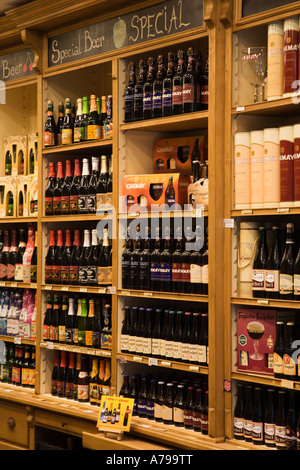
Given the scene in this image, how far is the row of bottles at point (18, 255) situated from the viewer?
4652 millimetres

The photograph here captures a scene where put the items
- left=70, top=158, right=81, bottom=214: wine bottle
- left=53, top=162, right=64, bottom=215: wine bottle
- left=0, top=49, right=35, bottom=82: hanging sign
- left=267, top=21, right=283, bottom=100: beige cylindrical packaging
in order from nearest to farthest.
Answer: left=267, top=21, right=283, bottom=100: beige cylindrical packaging, left=70, top=158, right=81, bottom=214: wine bottle, left=53, top=162, right=64, bottom=215: wine bottle, left=0, top=49, right=35, bottom=82: hanging sign

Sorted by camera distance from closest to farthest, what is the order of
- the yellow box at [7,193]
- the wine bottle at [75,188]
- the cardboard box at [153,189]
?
the cardboard box at [153,189] → the wine bottle at [75,188] → the yellow box at [7,193]

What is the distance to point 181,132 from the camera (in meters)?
4.16

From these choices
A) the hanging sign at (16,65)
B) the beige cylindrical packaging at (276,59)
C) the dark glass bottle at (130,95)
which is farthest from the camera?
the hanging sign at (16,65)

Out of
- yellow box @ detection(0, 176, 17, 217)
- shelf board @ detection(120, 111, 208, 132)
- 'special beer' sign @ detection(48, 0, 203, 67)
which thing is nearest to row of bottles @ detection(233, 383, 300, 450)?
shelf board @ detection(120, 111, 208, 132)

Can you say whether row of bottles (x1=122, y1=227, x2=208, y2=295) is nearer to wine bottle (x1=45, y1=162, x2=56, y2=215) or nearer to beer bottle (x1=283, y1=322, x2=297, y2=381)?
beer bottle (x1=283, y1=322, x2=297, y2=381)

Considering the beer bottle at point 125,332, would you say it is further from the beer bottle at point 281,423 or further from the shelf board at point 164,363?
the beer bottle at point 281,423

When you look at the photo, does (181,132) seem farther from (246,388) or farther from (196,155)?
(246,388)

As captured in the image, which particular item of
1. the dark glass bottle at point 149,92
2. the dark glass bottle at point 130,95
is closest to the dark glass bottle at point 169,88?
the dark glass bottle at point 149,92

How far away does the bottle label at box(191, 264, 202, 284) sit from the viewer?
3484 mm

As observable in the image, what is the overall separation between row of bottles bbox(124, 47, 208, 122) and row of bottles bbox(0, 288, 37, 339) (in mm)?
1680

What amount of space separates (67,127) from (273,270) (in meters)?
1.95

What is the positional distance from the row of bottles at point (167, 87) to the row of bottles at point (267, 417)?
165 cm

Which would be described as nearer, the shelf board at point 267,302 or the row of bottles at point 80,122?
the shelf board at point 267,302
